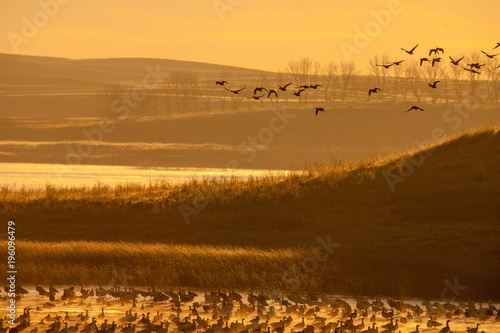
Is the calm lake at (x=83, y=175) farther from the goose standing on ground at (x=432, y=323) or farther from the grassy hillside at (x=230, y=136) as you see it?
the goose standing on ground at (x=432, y=323)

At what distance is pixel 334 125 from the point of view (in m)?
143

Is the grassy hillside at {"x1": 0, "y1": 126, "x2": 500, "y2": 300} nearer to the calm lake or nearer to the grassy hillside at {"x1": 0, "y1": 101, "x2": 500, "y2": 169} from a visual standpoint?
the calm lake

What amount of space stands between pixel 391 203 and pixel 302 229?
5.61 m

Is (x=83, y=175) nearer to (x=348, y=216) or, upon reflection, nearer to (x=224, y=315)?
(x=348, y=216)

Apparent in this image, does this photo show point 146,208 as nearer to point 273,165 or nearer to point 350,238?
point 350,238

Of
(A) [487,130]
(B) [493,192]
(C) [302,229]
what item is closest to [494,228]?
(B) [493,192]

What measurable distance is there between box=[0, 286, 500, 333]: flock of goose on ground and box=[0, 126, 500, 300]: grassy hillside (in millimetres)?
4663

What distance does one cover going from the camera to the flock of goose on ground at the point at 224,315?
65.9ft

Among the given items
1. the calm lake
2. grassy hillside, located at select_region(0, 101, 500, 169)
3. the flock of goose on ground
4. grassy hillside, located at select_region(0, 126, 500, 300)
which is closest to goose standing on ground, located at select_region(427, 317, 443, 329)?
the flock of goose on ground

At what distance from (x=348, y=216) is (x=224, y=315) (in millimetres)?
20031

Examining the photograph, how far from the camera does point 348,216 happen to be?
41.1m

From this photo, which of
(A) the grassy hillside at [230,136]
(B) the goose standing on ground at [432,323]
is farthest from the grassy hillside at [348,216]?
(A) the grassy hillside at [230,136]

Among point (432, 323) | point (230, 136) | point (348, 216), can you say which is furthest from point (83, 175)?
point (432, 323)

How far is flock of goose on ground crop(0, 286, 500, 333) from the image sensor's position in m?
20.1
